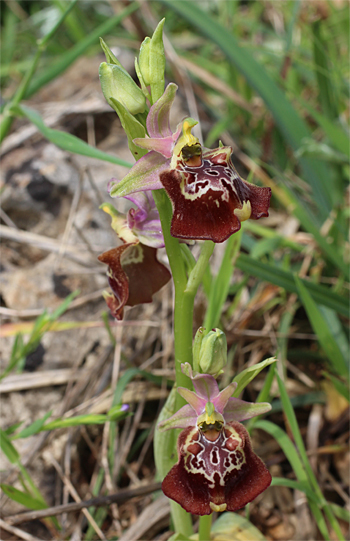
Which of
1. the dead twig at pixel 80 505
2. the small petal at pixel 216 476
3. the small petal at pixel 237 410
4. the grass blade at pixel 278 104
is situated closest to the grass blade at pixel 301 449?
the small petal at pixel 237 410

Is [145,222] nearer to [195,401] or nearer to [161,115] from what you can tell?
[161,115]

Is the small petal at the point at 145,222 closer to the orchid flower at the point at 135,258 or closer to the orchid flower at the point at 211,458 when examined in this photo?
the orchid flower at the point at 135,258

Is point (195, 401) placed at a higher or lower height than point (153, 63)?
lower

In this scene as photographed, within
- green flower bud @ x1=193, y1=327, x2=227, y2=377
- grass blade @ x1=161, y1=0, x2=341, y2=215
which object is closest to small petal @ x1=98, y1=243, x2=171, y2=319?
green flower bud @ x1=193, y1=327, x2=227, y2=377

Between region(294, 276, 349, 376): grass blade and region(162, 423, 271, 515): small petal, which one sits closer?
region(162, 423, 271, 515): small petal

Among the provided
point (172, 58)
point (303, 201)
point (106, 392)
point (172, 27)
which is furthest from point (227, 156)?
point (172, 27)

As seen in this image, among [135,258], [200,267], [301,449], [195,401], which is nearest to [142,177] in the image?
[200,267]

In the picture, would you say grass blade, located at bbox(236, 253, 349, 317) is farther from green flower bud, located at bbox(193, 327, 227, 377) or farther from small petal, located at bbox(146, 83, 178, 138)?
small petal, located at bbox(146, 83, 178, 138)
